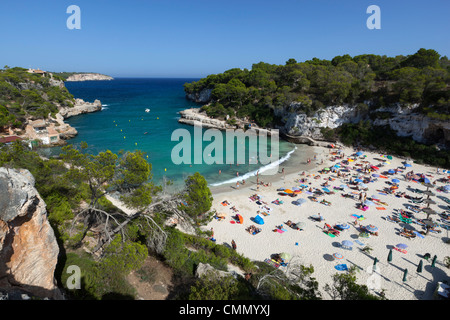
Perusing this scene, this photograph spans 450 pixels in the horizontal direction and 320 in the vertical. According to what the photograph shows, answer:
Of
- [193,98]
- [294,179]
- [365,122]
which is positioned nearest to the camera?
[294,179]

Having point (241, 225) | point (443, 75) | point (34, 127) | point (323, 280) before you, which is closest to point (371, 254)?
point (323, 280)

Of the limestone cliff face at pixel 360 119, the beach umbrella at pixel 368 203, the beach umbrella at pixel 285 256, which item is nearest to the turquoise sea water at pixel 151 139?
the limestone cliff face at pixel 360 119

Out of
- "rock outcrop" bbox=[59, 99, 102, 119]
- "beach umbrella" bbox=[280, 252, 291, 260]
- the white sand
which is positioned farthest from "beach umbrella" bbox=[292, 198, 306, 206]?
"rock outcrop" bbox=[59, 99, 102, 119]

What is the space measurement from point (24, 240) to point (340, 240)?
16.4 meters

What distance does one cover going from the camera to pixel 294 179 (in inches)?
1006

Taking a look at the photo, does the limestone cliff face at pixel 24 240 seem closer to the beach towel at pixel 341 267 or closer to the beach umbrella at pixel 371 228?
the beach towel at pixel 341 267

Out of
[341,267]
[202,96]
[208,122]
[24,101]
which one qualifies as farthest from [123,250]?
[202,96]

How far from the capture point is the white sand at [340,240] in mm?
12213

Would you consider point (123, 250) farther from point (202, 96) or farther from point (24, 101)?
point (202, 96)

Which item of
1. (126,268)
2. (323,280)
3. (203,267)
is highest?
Answer: (126,268)

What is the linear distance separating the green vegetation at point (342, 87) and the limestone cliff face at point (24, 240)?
3842 cm

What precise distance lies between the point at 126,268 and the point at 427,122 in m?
37.7

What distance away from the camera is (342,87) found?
3681 centimetres
